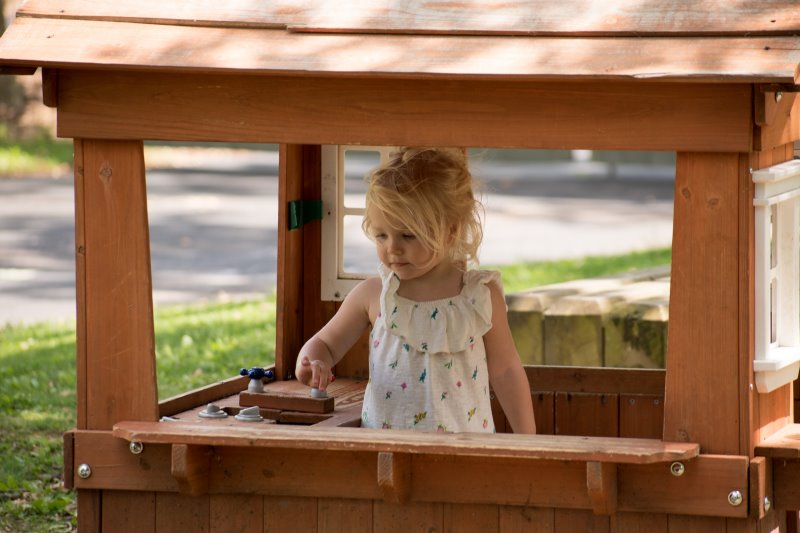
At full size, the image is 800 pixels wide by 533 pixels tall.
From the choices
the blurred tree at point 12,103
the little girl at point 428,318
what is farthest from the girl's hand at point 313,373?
the blurred tree at point 12,103

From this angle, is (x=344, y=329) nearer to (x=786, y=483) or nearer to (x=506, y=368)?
(x=506, y=368)

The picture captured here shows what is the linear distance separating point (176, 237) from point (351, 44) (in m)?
11.5

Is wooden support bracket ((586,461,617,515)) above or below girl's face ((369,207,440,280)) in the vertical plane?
below

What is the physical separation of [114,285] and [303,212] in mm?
1656

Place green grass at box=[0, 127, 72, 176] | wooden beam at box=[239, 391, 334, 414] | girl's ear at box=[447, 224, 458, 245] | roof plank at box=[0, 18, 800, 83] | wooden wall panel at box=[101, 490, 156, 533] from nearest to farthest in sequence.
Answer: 1. roof plank at box=[0, 18, 800, 83]
2. wooden wall panel at box=[101, 490, 156, 533]
3. girl's ear at box=[447, 224, 458, 245]
4. wooden beam at box=[239, 391, 334, 414]
5. green grass at box=[0, 127, 72, 176]

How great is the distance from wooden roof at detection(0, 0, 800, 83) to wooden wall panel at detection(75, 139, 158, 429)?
1.04 feet

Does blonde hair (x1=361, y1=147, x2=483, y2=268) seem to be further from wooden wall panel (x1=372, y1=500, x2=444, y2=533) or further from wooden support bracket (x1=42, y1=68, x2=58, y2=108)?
wooden support bracket (x1=42, y1=68, x2=58, y2=108)

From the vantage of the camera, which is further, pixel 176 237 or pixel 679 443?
pixel 176 237

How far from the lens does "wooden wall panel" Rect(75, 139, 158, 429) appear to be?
388 centimetres

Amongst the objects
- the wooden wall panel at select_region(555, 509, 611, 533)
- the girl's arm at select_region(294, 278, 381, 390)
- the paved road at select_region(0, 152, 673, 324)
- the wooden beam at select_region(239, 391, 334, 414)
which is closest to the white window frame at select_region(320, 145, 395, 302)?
the wooden beam at select_region(239, 391, 334, 414)

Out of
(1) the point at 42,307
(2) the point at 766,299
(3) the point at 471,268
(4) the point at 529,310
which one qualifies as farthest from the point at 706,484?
(1) the point at 42,307

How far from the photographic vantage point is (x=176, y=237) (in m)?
14.9

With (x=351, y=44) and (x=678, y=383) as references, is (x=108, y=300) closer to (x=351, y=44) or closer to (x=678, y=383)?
(x=351, y=44)

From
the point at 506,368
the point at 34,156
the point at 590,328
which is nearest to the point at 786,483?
the point at 506,368
